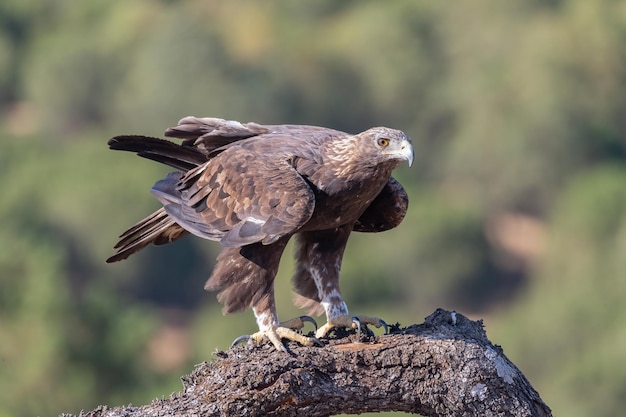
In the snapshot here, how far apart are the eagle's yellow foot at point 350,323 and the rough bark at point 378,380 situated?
43 cm

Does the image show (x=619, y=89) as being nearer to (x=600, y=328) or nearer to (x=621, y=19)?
(x=621, y=19)

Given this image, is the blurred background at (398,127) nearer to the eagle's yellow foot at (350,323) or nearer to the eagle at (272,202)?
the eagle at (272,202)

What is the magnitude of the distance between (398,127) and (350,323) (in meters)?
55.5

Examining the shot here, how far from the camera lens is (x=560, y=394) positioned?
33188 mm

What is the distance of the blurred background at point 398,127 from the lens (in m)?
45.5

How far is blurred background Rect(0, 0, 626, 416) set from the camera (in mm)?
45469

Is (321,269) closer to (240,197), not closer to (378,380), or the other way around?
(240,197)

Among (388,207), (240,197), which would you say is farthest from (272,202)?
(388,207)

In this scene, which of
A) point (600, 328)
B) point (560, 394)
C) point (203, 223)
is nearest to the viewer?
point (203, 223)

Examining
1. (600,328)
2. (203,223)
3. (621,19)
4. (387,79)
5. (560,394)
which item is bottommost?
(203,223)

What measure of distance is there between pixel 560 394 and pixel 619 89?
1394 inches

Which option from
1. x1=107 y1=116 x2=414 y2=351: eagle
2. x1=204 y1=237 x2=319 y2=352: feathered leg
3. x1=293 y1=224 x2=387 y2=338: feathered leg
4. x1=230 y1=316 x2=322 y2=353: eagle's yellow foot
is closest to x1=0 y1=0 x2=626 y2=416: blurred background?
x1=107 y1=116 x2=414 y2=351: eagle

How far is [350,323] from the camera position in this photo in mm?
8406

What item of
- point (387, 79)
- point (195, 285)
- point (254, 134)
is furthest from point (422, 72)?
point (254, 134)
